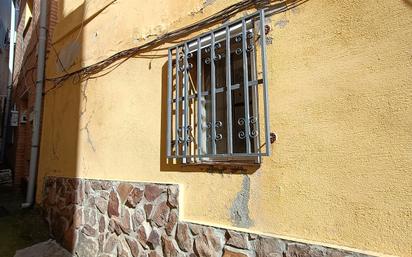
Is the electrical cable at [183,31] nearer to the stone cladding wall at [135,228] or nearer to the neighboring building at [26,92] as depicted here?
the stone cladding wall at [135,228]

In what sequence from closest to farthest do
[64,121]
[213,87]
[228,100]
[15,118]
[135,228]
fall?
[228,100], [213,87], [135,228], [64,121], [15,118]

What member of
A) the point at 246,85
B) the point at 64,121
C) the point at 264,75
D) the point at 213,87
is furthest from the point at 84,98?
the point at 264,75

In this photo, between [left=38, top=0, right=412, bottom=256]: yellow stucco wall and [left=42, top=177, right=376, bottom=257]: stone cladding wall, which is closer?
[left=38, top=0, right=412, bottom=256]: yellow stucco wall

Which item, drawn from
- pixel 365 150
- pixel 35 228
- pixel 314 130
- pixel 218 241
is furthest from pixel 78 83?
pixel 365 150

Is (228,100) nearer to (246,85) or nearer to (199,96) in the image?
(246,85)

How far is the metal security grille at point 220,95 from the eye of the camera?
2537 mm

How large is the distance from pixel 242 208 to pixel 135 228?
4.81 ft

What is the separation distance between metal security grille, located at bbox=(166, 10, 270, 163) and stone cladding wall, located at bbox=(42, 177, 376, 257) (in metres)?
0.58

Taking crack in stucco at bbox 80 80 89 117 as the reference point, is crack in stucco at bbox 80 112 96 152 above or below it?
below

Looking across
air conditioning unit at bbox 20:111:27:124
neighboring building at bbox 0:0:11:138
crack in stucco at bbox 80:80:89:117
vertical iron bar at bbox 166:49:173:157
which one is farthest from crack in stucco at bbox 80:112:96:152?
neighboring building at bbox 0:0:11:138

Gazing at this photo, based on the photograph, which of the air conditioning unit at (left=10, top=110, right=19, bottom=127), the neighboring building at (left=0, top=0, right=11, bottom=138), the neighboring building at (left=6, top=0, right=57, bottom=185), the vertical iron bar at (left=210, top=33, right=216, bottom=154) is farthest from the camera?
the neighboring building at (left=0, top=0, right=11, bottom=138)

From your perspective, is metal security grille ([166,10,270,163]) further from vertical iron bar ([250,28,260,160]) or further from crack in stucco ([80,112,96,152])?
crack in stucco ([80,112,96,152])

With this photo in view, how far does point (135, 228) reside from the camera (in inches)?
136

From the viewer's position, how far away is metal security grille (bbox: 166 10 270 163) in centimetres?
254
